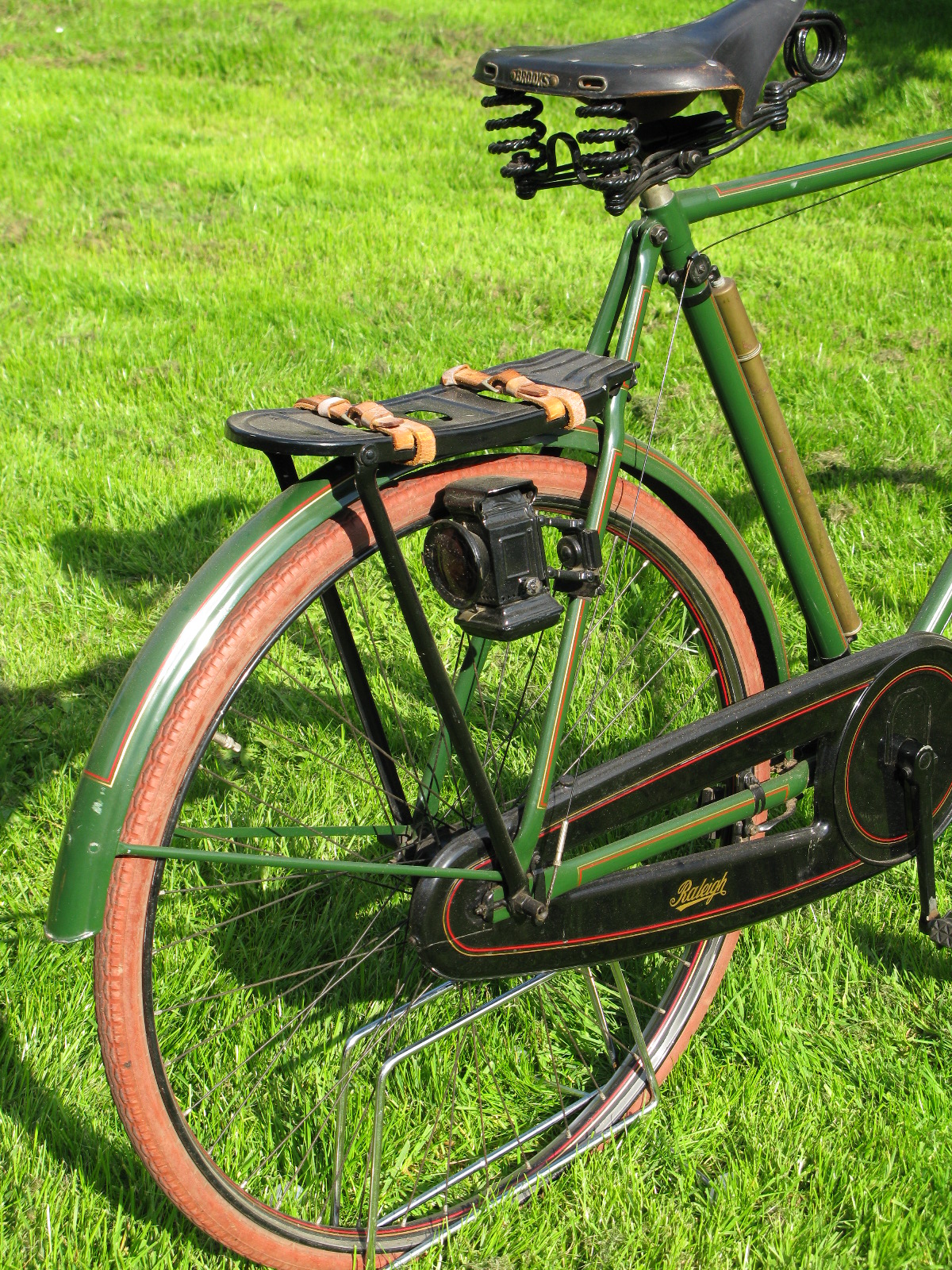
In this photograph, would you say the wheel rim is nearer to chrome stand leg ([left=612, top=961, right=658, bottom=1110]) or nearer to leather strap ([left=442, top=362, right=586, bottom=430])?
chrome stand leg ([left=612, top=961, right=658, bottom=1110])

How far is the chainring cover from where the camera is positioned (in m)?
1.92

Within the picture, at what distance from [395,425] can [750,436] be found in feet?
2.56

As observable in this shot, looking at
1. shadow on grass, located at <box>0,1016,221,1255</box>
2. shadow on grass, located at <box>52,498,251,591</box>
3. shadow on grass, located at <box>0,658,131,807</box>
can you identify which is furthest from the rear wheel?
shadow on grass, located at <box>52,498,251,591</box>

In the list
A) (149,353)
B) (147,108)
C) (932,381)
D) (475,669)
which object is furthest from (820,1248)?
(147,108)

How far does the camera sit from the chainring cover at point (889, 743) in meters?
1.92

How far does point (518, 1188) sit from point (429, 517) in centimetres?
114

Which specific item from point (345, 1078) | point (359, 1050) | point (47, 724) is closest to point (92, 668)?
point (47, 724)

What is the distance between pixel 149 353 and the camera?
14.4 feet

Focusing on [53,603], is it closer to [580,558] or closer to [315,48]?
[580,558]

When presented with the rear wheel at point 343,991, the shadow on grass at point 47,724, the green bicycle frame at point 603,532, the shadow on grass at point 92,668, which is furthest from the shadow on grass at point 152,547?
the green bicycle frame at point 603,532

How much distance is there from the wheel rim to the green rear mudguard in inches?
8.2

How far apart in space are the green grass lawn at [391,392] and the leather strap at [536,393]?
50.0 inches

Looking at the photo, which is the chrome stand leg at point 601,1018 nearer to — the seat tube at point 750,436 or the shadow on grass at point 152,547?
the seat tube at point 750,436

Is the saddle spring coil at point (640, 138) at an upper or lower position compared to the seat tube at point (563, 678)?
upper
